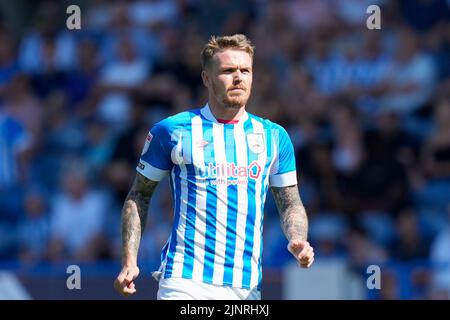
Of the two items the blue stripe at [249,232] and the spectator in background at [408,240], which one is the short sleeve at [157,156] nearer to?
the blue stripe at [249,232]

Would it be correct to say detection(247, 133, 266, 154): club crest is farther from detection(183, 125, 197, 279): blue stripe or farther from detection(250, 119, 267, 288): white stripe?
detection(183, 125, 197, 279): blue stripe

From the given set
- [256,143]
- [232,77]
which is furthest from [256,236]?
[232,77]

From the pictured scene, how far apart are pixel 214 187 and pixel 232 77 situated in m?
0.64

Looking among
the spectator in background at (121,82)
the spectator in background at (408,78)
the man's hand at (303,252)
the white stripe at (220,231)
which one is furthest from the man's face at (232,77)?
the spectator in background at (121,82)

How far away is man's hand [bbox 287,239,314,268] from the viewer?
593cm

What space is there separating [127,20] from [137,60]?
2.44 feet

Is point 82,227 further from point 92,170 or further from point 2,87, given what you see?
point 2,87

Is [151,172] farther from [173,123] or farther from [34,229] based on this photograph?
[34,229]

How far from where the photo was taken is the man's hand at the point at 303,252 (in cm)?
593

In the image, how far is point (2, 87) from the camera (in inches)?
579

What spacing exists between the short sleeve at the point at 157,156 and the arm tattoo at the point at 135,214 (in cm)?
6

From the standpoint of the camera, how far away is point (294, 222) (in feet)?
21.1

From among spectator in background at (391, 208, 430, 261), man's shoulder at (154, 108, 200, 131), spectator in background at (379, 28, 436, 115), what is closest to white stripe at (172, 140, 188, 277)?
man's shoulder at (154, 108, 200, 131)
